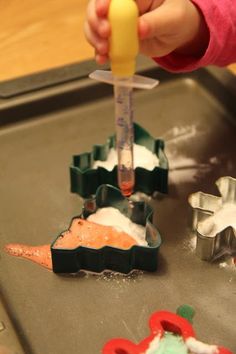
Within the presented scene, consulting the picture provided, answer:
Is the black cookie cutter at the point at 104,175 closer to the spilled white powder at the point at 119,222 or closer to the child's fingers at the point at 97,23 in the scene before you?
the spilled white powder at the point at 119,222

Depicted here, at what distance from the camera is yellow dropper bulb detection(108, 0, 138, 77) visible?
0.44 meters

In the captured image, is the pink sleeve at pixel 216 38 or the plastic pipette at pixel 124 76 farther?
the pink sleeve at pixel 216 38

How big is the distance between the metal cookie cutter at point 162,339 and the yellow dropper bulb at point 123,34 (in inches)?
7.7

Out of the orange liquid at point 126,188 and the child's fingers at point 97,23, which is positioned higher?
the child's fingers at point 97,23

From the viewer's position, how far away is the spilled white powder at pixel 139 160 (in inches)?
23.5

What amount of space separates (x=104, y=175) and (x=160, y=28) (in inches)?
6.0

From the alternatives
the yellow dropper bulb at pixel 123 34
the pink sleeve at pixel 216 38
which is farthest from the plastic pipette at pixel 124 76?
the pink sleeve at pixel 216 38

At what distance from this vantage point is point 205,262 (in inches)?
21.0

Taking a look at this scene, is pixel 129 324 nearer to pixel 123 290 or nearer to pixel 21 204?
pixel 123 290

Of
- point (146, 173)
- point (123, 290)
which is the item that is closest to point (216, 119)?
point (146, 173)

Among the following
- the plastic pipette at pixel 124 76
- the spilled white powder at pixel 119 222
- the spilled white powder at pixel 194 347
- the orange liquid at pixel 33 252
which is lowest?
the spilled white powder at pixel 194 347

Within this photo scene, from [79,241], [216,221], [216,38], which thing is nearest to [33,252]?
[79,241]

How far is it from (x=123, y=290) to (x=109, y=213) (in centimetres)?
8

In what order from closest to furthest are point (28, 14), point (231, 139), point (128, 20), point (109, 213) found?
point (128, 20) < point (109, 213) < point (231, 139) < point (28, 14)
